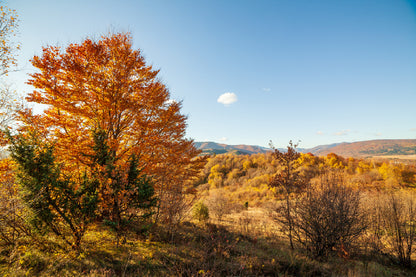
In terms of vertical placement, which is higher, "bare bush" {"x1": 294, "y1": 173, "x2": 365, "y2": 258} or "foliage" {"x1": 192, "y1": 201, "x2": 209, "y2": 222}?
"bare bush" {"x1": 294, "y1": 173, "x2": 365, "y2": 258}

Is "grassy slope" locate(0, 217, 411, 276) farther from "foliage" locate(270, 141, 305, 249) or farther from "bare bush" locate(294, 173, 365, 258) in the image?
"foliage" locate(270, 141, 305, 249)

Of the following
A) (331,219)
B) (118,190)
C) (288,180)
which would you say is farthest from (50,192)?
(331,219)

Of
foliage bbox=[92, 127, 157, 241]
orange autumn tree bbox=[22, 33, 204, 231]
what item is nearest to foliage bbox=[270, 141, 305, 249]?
orange autumn tree bbox=[22, 33, 204, 231]

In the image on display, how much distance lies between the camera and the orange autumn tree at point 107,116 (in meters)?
7.79

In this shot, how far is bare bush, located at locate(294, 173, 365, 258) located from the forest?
0.06 meters

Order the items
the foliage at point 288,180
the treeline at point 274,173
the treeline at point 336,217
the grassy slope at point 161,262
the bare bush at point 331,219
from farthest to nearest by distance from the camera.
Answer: the treeline at point 274,173 → the foliage at point 288,180 → the treeline at point 336,217 → the bare bush at point 331,219 → the grassy slope at point 161,262

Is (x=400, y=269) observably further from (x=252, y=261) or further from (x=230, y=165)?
(x=230, y=165)

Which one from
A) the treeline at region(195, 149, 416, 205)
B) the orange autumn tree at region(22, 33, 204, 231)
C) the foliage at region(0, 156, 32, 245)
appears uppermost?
the orange autumn tree at region(22, 33, 204, 231)

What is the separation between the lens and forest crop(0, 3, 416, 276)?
242 inches

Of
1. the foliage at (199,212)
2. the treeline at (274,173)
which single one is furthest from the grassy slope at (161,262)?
the treeline at (274,173)

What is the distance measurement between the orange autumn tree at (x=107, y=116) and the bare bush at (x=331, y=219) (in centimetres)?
673

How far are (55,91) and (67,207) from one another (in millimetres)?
6049

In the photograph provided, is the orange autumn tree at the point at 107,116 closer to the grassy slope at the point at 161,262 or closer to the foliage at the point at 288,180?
the grassy slope at the point at 161,262

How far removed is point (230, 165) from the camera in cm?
5866
